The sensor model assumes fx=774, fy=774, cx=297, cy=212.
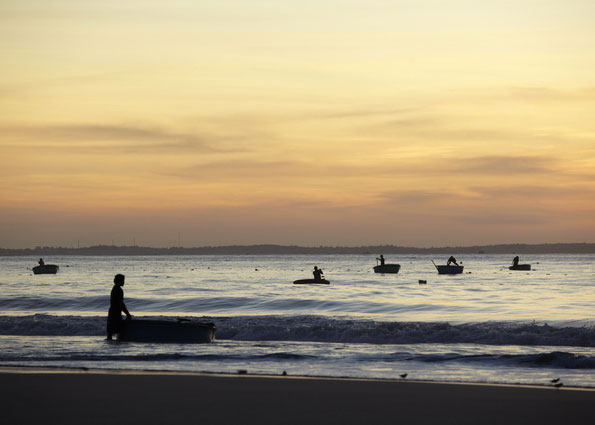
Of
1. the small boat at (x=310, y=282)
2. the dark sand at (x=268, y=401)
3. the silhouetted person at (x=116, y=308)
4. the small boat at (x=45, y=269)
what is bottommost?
the small boat at (x=45, y=269)

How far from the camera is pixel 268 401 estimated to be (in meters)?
13.1

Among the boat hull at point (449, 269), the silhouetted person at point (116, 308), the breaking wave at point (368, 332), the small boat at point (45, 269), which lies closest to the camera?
the silhouetted person at point (116, 308)

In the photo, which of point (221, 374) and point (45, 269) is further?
point (45, 269)

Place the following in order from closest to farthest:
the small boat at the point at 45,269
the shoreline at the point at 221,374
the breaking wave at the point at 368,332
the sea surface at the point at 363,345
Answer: the shoreline at the point at 221,374, the sea surface at the point at 363,345, the breaking wave at the point at 368,332, the small boat at the point at 45,269

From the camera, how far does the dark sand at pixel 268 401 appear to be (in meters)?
11.5

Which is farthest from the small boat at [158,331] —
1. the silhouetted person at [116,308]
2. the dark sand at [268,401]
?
the dark sand at [268,401]

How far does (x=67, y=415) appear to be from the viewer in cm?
1167

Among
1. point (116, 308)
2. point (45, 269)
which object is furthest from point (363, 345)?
point (45, 269)

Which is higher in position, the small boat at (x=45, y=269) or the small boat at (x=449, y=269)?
the small boat at (x=449, y=269)

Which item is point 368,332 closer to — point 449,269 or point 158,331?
point 158,331

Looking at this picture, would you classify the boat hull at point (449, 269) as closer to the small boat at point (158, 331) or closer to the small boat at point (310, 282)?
the small boat at point (310, 282)

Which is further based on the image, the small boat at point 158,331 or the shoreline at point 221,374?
the small boat at point 158,331

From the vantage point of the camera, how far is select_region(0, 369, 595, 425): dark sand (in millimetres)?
11547

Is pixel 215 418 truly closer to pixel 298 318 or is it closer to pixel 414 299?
pixel 298 318
